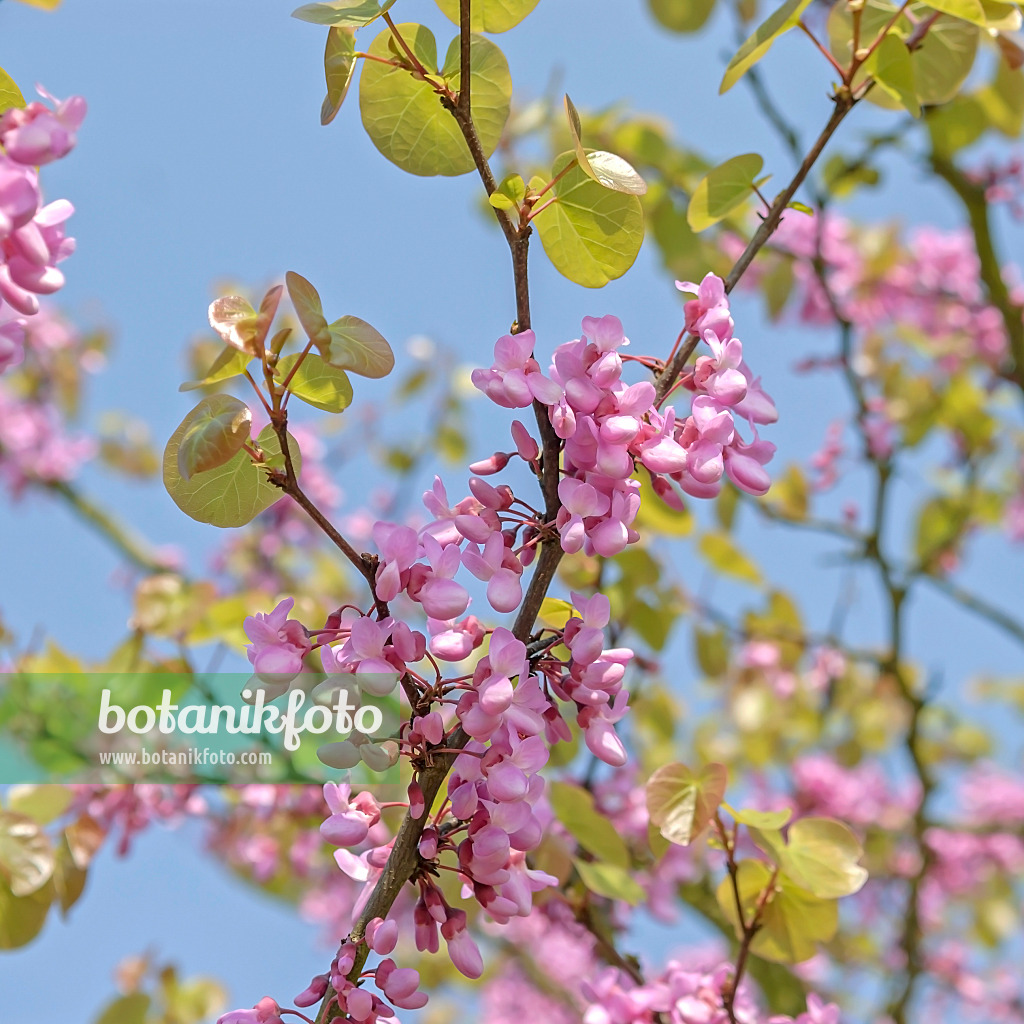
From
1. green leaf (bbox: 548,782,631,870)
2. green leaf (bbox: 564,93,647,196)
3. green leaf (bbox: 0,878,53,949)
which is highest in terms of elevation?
green leaf (bbox: 564,93,647,196)

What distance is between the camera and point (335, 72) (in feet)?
3.15

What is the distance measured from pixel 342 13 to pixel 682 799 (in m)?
1.03

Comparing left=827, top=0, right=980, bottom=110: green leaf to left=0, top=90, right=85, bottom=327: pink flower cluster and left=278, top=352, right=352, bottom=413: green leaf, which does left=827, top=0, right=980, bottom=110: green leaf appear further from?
left=0, top=90, right=85, bottom=327: pink flower cluster

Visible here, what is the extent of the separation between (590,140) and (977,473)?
96.4 inches

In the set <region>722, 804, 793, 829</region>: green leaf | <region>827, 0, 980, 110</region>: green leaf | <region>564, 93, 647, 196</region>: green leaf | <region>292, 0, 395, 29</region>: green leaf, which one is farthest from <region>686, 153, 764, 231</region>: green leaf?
<region>722, 804, 793, 829</region>: green leaf

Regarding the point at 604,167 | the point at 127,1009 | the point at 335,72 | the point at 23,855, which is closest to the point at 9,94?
the point at 335,72

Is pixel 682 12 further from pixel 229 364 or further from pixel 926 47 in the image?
pixel 229 364

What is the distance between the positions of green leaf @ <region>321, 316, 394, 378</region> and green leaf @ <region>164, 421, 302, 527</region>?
0.15m

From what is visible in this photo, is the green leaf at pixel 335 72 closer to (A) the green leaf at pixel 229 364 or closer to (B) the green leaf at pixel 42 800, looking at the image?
(A) the green leaf at pixel 229 364

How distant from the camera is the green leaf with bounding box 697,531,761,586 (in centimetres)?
278

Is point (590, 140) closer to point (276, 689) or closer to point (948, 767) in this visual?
point (276, 689)

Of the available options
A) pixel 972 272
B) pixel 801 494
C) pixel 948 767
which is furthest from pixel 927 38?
pixel 948 767

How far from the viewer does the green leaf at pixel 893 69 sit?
1.27m

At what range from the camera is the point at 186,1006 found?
8.06 ft
